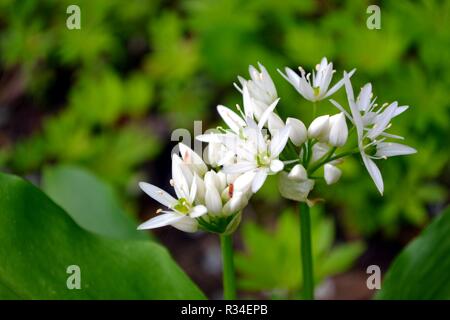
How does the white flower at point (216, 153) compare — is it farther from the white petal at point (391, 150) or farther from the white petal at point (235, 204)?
the white petal at point (391, 150)

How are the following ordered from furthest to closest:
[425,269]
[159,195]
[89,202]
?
[89,202] → [425,269] → [159,195]

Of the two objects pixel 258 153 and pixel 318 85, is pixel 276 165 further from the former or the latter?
pixel 318 85

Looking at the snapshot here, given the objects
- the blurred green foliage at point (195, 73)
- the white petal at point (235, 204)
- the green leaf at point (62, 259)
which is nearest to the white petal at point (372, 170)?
the white petal at point (235, 204)

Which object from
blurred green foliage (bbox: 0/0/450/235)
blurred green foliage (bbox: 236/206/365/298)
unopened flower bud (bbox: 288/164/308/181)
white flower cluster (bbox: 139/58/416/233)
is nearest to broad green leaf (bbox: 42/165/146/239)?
blurred green foliage (bbox: 236/206/365/298)

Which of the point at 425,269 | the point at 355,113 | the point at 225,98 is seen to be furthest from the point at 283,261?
the point at 225,98

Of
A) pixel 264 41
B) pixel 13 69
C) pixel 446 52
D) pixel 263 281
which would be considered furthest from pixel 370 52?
pixel 13 69

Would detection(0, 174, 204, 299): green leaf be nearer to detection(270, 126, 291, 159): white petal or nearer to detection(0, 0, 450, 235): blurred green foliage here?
detection(270, 126, 291, 159): white petal

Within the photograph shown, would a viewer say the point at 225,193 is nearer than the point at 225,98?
Yes
